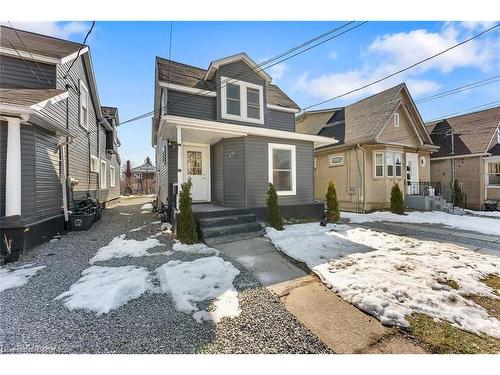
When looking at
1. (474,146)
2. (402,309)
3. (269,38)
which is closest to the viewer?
(402,309)

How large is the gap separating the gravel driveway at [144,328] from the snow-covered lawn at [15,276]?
21 cm

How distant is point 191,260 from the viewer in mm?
4633

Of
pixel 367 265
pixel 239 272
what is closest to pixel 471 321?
pixel 367 265

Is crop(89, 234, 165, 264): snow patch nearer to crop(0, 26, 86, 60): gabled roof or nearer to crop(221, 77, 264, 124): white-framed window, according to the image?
crop(221, 77, 264, 124): white-framed window

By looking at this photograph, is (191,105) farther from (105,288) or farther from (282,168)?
(105,288)

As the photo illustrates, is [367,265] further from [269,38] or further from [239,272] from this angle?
[269,38]

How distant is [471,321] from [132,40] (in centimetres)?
704

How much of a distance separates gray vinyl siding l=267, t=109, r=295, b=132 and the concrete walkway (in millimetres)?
7366

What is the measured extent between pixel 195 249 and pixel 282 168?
4858 mm

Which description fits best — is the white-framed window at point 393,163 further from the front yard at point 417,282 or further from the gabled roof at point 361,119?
the front yard at point 417,282

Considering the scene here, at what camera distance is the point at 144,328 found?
8.13 feet

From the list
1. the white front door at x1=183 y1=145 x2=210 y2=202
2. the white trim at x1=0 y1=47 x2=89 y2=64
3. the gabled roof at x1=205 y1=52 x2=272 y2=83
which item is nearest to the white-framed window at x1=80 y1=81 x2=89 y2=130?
the white trim at x1=0 y1=47 x2=89 y2=64
